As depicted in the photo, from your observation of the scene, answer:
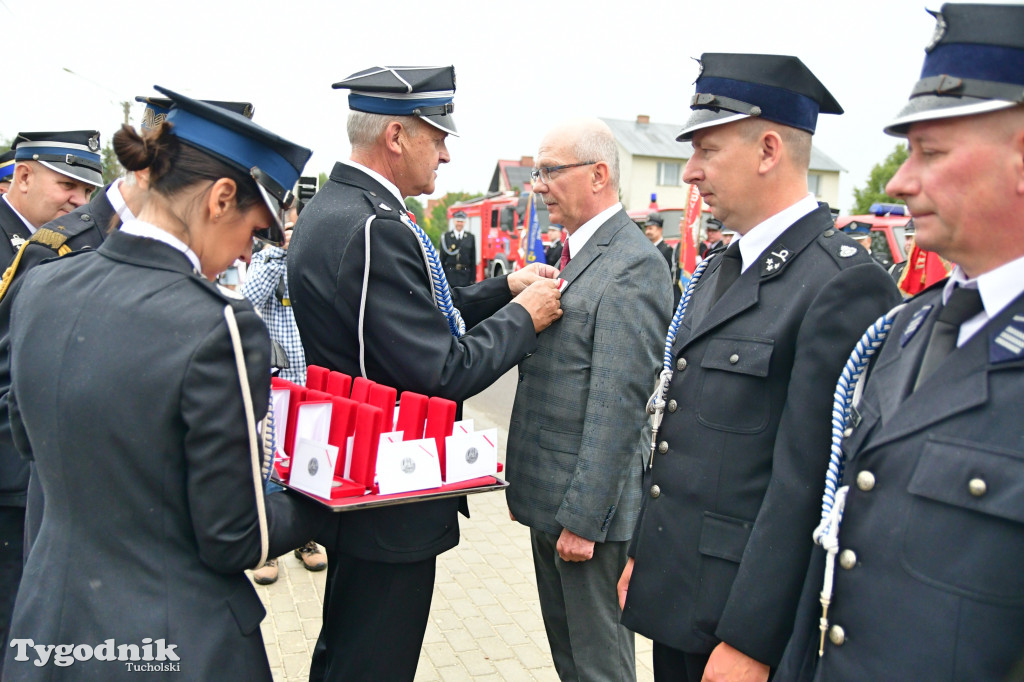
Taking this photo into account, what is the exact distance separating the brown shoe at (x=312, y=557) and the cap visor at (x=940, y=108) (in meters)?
4.14

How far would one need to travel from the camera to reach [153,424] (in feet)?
4.93

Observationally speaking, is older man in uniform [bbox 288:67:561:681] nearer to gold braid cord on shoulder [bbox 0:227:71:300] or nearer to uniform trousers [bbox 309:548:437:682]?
uniform trousers [bbox 309:548:437:682]

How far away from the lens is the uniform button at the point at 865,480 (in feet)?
4.72

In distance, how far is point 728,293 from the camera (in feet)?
6.55

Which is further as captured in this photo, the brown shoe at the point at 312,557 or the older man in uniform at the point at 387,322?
the brown shoe at the point at 312,557

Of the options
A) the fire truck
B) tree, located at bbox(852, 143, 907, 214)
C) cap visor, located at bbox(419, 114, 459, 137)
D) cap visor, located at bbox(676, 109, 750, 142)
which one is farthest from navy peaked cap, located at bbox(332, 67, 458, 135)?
tree, located at bbox(852, 143, 907, 214)

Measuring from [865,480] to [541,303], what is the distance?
1.37 m

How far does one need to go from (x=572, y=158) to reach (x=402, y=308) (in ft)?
3.08

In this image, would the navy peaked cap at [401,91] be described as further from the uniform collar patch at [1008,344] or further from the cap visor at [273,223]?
the uniform collar patch at [1008,344]

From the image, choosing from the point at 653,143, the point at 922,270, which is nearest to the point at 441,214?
the point at 653,143

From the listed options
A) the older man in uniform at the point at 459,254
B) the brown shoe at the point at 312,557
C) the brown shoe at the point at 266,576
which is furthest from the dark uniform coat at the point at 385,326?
the older man in uniform at the point at 459,254

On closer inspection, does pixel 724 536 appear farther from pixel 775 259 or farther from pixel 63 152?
pixel 63 152

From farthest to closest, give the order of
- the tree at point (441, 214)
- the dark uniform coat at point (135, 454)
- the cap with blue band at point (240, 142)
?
the tree at point (441, 214) → the cap with blue band at point (240, 142) → the dark uniform coat at point (135, 454)

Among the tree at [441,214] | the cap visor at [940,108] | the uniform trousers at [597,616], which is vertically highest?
the cap visor at [940,108]
